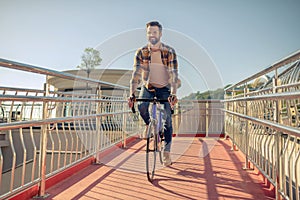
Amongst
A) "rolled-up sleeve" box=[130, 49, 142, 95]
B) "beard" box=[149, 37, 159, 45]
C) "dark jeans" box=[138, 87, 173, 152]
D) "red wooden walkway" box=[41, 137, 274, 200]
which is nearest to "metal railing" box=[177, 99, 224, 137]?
"red wooden walkway" box=[41, 137, 274, 200]

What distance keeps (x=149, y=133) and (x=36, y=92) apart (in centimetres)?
209

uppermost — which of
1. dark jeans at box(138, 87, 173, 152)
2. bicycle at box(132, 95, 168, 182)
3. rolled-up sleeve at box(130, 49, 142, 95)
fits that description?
rolled-up sleeve at box(130, 49, 142, 95)

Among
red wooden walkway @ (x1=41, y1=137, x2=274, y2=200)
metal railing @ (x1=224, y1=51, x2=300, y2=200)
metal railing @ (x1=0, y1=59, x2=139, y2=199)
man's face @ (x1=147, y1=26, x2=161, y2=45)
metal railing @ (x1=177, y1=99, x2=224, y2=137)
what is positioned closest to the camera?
metal railing @ (x1=224, y1=51, x2=300, y2=200)

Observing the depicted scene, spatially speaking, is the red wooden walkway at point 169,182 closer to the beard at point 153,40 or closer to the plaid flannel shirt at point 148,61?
the plaid flannel shirt at point 148,61

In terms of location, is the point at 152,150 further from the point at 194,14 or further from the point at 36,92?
the point at 194,14

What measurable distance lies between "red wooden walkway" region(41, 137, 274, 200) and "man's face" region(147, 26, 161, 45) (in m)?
1.65

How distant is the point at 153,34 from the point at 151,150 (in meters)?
1.41

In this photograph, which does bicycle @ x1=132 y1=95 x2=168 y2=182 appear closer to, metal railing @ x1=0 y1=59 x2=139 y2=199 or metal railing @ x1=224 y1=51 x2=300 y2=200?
metal railing @ x1=0 y1=59 x2=139 y2=199


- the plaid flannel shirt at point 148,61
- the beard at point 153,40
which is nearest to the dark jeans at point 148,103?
the plaid flannel shirt at point 148,61

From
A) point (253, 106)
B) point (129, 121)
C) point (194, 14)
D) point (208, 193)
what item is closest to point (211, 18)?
point (194, 14)

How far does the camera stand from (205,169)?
112 inches

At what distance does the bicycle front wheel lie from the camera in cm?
244

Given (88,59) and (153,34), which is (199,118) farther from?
(88,59)

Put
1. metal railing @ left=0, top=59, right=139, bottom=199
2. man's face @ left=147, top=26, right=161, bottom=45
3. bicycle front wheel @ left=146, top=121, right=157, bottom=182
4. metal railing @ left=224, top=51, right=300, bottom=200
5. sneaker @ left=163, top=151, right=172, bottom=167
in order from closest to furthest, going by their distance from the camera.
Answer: metal railing @ left=224, top=51, right=300, bottom=200 → metal railing @ left=0, top=59, right=139, bottom=199 → bicycle front wheel @ left=146, top=121, right=157, bottom=182 → man's face @ left=147, top=26, right=161, bottom=45 → sneaker @ left=163, top=151, right=172, bottom=167
